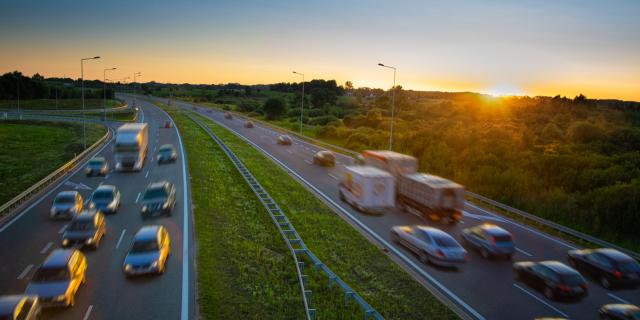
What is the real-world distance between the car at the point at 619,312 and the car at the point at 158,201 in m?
21.8

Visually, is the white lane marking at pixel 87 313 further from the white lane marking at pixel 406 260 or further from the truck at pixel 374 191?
the truck at pixel 374 191

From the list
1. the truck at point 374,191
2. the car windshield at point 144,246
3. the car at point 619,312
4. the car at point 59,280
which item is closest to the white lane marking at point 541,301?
the car at point 619,312

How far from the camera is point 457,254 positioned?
19.2 meters

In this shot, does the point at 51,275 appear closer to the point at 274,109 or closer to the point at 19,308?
the point at 19,308

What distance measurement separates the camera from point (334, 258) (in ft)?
67.1

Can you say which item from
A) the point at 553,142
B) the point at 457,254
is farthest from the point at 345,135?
the point at 457,254

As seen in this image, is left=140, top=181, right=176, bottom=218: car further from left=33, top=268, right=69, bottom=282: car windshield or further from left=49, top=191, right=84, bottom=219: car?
left=33, top=268, right=69, bottom=282: car windshield

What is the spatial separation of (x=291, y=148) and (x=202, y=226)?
109ft

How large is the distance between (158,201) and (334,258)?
11617 millimetres

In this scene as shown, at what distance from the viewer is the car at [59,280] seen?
14.5m

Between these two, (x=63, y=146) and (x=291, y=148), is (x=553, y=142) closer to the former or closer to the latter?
(x=291, y=148)

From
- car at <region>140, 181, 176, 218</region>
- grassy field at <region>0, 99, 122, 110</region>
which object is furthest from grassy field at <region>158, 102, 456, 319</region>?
grassy field at <region>0, 99, 122, 110</region>

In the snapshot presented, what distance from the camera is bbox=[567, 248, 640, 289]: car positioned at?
1786 centimetres

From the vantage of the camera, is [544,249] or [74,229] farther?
[544,249]
